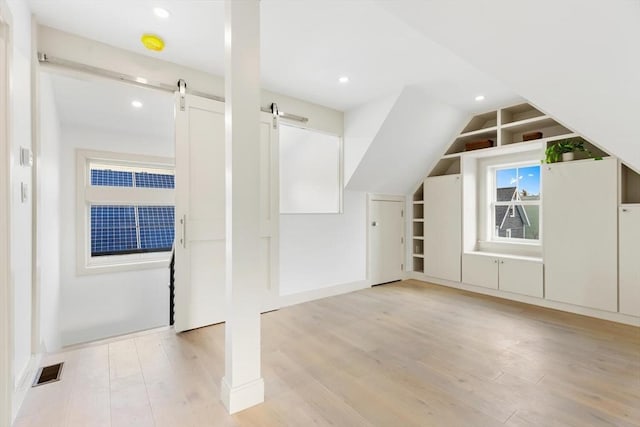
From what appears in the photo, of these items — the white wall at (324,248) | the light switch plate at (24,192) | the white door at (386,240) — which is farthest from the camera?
the white door at (386,240)

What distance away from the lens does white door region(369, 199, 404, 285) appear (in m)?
4.52

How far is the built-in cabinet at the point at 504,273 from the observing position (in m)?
3.56

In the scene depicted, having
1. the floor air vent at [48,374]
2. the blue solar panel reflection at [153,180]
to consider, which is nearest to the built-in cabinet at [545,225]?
the blue solar panel reflection at [153,180]

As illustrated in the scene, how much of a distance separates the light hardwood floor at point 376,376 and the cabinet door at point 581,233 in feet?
1.08

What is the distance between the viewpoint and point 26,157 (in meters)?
1.88

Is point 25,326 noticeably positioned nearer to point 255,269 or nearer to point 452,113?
point 255,269

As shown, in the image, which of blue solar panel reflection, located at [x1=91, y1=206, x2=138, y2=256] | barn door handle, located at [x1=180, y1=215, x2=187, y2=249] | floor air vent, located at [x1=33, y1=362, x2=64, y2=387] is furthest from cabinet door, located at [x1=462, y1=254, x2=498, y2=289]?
blue solar panel reflection, located at [x1=91, y1=206, x2=138, y2=256]

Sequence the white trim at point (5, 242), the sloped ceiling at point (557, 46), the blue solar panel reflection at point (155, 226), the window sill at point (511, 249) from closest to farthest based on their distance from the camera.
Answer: the white trim at point (5, 242), the sloped ceiling at point (557, 46), the window sill at point (511, 249), the blue solar panel reflection at point (155, 226)

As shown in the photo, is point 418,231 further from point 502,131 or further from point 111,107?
point 111,107

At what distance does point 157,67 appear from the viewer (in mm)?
2699

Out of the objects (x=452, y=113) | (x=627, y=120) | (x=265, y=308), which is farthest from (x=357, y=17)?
(x=265, y=308)

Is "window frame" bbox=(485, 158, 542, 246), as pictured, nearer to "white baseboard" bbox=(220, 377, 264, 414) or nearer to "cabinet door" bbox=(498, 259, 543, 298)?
"cabinet door" bbox=(498, 259, 543, 298)

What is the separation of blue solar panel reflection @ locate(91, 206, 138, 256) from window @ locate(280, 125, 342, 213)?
284 cm

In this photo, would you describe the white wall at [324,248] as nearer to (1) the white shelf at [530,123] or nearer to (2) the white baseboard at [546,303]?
(2) the white baseboard at [546,303]
